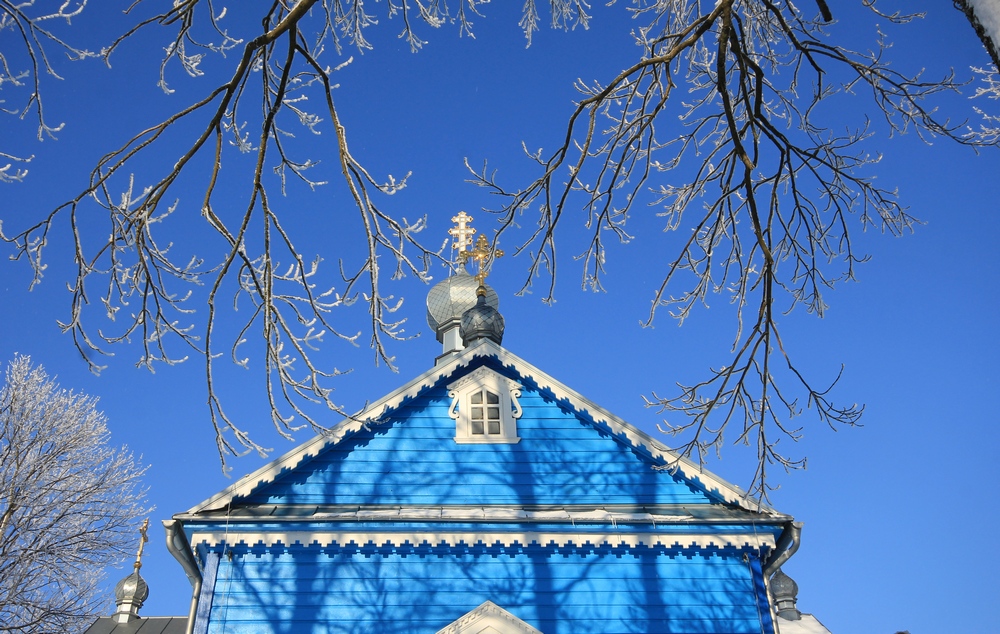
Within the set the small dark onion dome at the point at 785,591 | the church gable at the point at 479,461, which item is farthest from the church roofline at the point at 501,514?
the small dark onion dome at the point at 785,591

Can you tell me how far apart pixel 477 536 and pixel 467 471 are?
1.12 meters

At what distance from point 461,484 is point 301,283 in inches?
211

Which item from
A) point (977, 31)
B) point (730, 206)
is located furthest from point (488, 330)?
point (977, 31)

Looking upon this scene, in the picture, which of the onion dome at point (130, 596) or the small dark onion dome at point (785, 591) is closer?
the small dark onion dome at point (785, 591)

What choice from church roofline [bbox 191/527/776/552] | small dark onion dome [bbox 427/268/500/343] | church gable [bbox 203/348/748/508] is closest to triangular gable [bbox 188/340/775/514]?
church gable [bbox 203/348/748/508]

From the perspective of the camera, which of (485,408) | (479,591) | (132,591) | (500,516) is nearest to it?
(479,591)

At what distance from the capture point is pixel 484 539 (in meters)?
9.04

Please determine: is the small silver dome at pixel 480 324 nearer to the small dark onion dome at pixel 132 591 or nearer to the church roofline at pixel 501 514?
the church roofline at pixel 501 514

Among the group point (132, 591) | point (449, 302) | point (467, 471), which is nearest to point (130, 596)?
point (132, 591)

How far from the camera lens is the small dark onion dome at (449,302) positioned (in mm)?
21234

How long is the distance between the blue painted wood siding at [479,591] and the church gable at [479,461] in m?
0.82

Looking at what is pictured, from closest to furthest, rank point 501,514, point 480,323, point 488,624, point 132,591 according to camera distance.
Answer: point 488,624 < point 501,514 < point 480,323 < point 132,591

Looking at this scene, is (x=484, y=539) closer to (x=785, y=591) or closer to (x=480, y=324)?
(x=480, y=324)

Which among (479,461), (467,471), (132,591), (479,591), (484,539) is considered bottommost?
(479,591)
